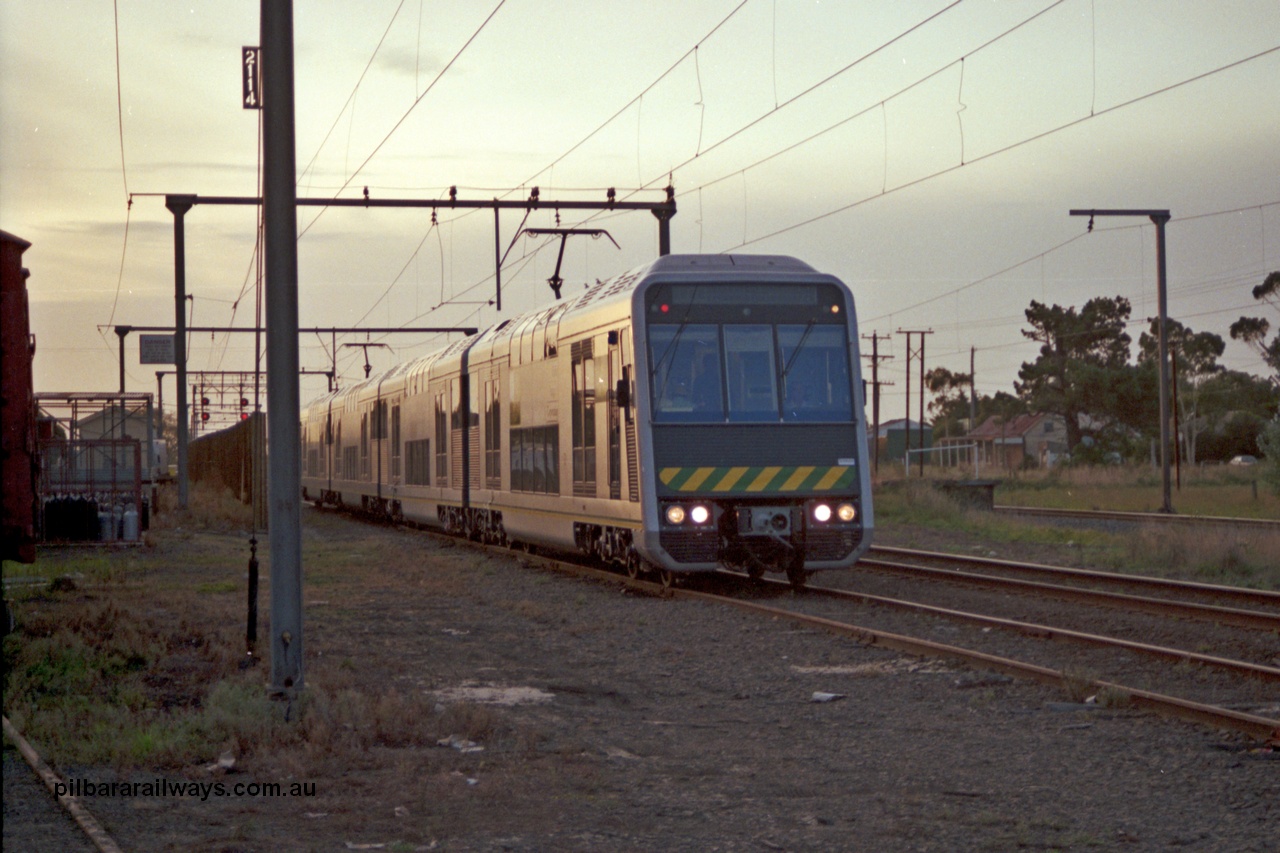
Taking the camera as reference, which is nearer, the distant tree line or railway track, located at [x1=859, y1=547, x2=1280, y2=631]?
railway track, located at [x1=859, y1=547, x2=1280, y2=631]

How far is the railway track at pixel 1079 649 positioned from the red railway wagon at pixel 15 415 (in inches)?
243

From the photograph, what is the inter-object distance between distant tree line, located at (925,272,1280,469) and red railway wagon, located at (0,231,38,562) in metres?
75.3

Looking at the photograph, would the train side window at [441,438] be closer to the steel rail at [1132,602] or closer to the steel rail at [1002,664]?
the steel rail at [1002,664]

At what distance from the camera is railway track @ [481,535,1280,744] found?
29.7 feet

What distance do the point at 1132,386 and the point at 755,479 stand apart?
71.1m

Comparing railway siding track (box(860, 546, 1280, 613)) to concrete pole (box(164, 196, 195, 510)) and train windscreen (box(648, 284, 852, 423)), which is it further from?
concrete pole (box(164, 196, 195, 510))

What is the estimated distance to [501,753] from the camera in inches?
310

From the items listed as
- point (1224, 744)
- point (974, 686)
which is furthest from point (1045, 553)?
point (1224, 744)

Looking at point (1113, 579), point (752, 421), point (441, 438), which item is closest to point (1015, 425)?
point (441, 438)

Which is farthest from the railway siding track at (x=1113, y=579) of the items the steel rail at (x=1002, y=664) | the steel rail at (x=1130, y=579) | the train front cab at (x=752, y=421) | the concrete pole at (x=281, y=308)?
the concrete pole at (x=281, y=308)

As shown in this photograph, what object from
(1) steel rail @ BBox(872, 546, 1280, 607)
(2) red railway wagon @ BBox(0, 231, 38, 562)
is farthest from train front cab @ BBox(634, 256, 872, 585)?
(2) red railway wagon @ BBox(0, 231, 38, 562)

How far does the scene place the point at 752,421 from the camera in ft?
50.8

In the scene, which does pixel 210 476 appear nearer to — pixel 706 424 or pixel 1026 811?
pixel 706 424

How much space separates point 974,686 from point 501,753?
367 centimetres
